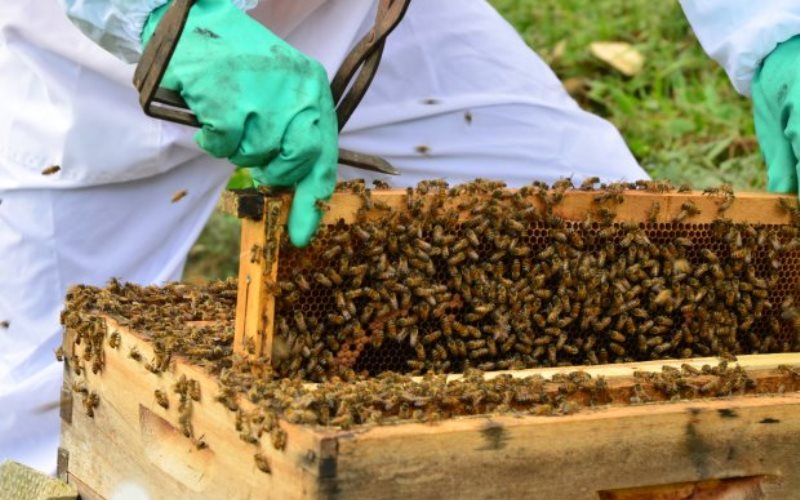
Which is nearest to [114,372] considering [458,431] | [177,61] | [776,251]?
[177,61]

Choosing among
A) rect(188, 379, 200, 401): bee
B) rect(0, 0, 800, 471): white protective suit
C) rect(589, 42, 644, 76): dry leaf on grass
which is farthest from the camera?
rect(589, 42, 644, 76): dry leaf on grass

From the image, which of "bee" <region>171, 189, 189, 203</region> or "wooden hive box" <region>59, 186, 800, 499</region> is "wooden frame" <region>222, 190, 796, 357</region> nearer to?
"wooden hive box" <region>59, 186, 800, 499</region>

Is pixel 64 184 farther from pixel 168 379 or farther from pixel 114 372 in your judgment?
pixel 168 379

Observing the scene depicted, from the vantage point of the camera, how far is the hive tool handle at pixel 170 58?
2.86m

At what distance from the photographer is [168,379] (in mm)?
2963

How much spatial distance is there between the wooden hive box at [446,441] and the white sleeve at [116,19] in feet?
2.73

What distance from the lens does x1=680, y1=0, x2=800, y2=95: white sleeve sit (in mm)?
3783

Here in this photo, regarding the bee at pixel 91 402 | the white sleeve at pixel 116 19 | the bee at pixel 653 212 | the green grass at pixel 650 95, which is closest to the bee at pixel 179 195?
the white sleeve at pixel 116 19

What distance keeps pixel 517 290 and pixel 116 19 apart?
142cm

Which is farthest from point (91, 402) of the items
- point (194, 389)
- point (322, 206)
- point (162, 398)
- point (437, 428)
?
point (437, 428)

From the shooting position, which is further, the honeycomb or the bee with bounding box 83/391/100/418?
the bee with bounding box 83/391/100/418

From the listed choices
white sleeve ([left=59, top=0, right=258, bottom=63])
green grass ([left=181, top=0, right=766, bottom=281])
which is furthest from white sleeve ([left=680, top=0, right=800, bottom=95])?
green grass ([left=181, top=0, right=766, bottom=281])

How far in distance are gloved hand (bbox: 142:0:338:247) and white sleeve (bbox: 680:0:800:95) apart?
1.62 metres

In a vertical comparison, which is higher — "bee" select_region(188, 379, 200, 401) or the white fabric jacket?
the white fabric jacket
